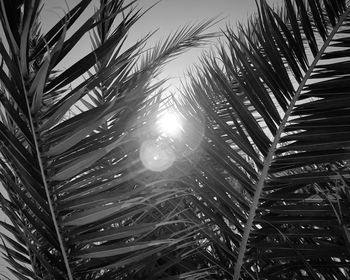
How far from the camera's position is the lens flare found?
88 cm

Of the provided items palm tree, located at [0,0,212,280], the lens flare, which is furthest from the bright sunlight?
palm tree, located at [0,0,212,280]

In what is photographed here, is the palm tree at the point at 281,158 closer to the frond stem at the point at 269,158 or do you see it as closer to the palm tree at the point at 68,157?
the frond stem at the point at 269,158

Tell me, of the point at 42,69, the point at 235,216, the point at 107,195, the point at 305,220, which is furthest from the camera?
the point at 235,216

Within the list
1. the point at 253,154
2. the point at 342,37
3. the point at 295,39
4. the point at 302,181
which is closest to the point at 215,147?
the point at 253,154

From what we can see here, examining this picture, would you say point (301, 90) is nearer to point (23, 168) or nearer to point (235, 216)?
point (235, 216)

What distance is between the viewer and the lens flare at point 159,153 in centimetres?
88

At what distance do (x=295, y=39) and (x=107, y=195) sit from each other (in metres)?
0.73

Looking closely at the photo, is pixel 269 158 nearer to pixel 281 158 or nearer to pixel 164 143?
pixel 281 158

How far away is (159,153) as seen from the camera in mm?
965

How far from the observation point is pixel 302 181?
2.81 feet

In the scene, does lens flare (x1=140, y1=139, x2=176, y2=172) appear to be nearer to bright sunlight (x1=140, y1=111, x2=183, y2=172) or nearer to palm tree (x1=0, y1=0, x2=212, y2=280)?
bright sunlight (x1=140, y1=111, x2=183, y2=172)

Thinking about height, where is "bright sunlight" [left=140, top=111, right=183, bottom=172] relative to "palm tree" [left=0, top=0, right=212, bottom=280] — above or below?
above

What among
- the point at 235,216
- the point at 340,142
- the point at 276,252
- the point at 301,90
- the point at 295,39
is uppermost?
the point at 295,39

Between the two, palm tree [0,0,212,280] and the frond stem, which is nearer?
palm tree [0,0,212,280]
